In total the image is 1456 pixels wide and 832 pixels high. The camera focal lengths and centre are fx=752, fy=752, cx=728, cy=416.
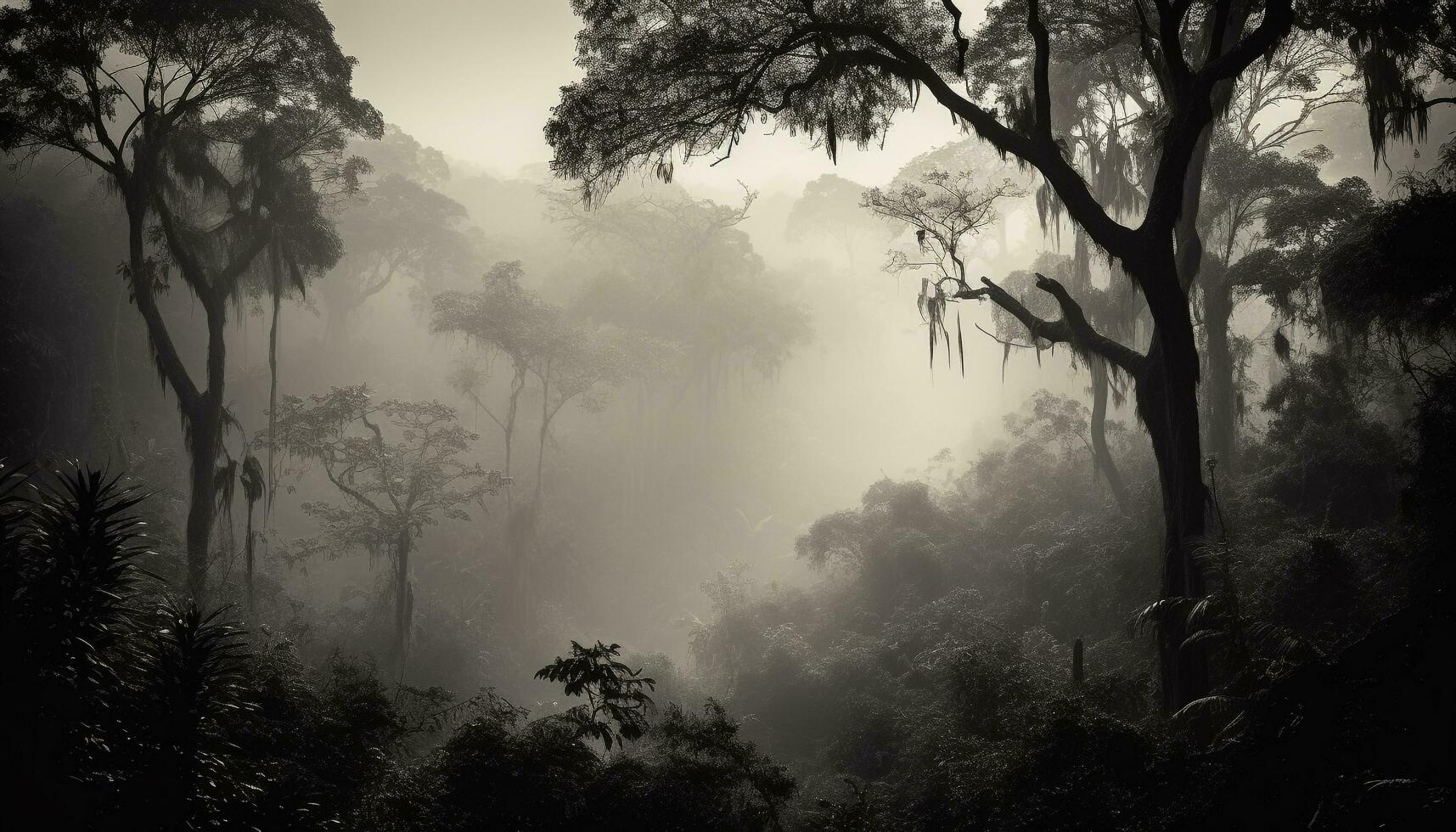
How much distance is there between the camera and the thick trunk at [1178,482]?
8414mm

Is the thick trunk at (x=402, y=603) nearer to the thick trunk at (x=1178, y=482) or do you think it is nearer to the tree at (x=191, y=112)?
the tree at (x=191, y=112)

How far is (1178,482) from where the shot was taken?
8680mm

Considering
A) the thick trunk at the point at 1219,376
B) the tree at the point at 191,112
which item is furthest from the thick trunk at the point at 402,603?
the thick trunk at the point at 1219,376

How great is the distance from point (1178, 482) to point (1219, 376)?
441 inches

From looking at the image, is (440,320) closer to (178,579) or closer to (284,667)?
(178,579)

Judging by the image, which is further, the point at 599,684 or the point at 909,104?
the point at 909,104

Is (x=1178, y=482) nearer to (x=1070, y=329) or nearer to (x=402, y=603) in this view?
(x=1070, y=329)

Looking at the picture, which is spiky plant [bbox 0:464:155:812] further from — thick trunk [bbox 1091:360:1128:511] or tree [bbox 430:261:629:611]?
tree [bbox 430:261:629:611]

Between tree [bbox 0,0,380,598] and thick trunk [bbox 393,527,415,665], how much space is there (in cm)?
1040

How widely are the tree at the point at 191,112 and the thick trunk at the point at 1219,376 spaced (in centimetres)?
1998

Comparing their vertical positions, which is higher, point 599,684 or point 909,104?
point 909,104

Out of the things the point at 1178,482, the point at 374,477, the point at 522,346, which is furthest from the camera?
the point at 522,346

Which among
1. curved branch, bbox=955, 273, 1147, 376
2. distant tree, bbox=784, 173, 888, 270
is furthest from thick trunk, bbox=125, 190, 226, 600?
distant tree, bbox=784, 173, 888, 270

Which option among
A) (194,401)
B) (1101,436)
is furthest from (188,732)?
(1101,436)
